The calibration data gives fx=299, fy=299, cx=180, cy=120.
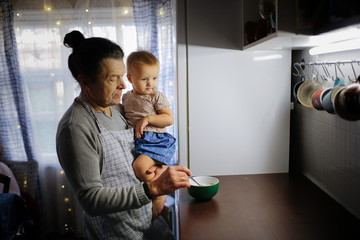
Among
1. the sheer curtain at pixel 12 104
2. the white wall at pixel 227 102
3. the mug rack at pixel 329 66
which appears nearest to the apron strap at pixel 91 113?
the white wall at pixel 227 102

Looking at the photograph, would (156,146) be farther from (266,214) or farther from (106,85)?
(266,214)

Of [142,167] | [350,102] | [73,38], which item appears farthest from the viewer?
[142,167]

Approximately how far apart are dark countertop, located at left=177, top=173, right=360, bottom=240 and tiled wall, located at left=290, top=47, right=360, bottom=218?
0.22ft

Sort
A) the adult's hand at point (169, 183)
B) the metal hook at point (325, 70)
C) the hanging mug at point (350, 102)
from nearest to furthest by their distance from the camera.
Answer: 1. the hanging mug at point (350, 102)
2. the adult's hand at point (169, 183)
3. the metal hook at point (325, 70)

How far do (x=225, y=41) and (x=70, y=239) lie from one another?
77.6 inches

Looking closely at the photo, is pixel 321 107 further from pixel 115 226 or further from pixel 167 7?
pixel 167 7

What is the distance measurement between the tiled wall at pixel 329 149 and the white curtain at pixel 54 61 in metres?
0.84

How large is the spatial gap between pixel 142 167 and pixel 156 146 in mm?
123

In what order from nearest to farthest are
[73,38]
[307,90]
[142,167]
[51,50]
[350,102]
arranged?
[350,102]
[73,38]
[142,167]
[307,90]
[51,50]

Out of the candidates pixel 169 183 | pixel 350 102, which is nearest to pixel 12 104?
pixel 169 183

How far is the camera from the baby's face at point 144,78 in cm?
131

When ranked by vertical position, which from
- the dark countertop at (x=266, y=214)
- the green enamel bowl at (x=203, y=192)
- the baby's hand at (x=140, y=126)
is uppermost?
the baby's hand at (x=140, y=126)

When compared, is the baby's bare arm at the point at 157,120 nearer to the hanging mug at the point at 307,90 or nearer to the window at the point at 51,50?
the hanging mug at the point at 307,90

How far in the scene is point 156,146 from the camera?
1.29 m
